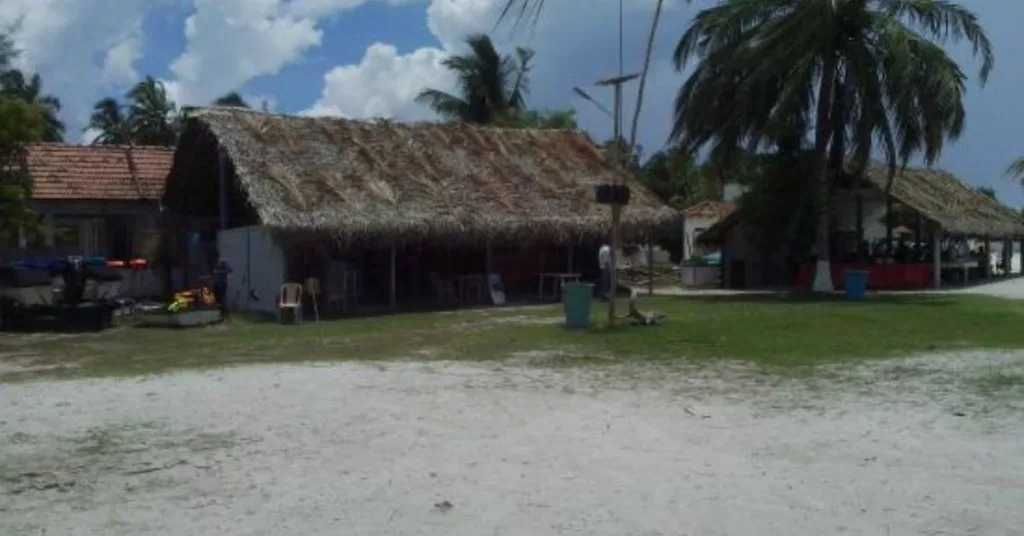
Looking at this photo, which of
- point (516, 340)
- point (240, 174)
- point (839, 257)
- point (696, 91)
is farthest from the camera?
point (839, 257)

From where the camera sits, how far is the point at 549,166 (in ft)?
107

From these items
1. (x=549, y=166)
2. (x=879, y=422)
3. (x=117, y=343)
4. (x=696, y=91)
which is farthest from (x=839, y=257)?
(x=879, y=422)

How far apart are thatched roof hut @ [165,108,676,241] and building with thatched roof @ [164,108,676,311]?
0.13ft

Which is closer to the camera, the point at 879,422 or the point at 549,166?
the point at 879,422

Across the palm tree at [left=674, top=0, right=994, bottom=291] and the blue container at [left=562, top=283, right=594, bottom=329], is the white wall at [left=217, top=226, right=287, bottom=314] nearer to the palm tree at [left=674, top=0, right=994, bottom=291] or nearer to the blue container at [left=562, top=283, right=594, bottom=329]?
the blue container at [left=562, top=283, right=594, bottom=329]

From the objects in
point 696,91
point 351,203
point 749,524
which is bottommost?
point 749,524

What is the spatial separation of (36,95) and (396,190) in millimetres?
26561

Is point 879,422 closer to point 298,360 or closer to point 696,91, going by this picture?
point 298,360

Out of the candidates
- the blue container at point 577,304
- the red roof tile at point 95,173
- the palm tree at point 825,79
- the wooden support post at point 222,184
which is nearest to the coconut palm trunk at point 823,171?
the palm tree at point 825,79

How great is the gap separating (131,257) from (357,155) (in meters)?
8.36

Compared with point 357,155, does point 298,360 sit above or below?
below

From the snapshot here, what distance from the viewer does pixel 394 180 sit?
28.8m

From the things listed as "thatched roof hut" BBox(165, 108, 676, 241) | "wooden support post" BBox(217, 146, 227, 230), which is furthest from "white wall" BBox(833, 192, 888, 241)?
"wooden support post" BBox(217, 146, 227, 230)

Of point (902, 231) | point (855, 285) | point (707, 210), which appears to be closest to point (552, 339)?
point (855, 285)
